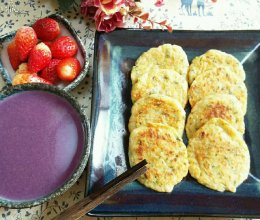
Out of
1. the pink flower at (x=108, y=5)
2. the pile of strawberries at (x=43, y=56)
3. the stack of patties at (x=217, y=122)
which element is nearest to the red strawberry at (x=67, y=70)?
the pile of strawberries at (x=43, y=56)

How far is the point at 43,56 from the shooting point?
1.51m

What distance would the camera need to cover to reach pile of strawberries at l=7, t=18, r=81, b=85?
1.49 metres

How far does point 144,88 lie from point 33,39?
0.48 m

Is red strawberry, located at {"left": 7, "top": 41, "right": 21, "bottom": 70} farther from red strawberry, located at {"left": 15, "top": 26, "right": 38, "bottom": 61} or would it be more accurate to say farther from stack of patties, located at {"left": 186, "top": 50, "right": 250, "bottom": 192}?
stack of patties, located at {"left": 186, "top": 50, "right": 250, "bottom": 192}

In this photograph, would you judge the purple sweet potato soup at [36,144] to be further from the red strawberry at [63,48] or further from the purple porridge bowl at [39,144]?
the red strawberry at [63,48]

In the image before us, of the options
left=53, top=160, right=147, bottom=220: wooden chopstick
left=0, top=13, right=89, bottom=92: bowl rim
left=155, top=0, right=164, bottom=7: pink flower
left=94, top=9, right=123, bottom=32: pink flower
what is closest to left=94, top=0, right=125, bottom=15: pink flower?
left=94, top=9, right=123, bottom=32: pink flower

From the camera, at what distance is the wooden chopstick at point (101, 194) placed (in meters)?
1.16

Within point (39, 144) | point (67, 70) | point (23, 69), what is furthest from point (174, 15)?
point (39, 144)

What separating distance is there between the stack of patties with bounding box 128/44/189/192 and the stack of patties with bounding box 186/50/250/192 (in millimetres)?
41

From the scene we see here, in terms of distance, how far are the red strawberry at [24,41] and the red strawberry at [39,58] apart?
0.02 meters

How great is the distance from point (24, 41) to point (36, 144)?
488 mm

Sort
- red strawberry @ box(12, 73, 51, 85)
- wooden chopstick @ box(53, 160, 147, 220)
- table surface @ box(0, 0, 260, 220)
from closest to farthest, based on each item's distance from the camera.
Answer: wooden chopstick @ box(53, 160, 147, 220) < red strawberry @ box(12, 73, 51, 85) < table surface @ box(0, 0, 260, 220)

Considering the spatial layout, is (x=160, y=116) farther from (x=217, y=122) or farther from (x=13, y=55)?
(x=13, y=55)

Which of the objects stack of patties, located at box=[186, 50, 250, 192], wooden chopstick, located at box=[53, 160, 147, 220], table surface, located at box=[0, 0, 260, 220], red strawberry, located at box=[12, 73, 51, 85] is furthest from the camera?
table surface, located at box=[0, 0, 260, 220]
